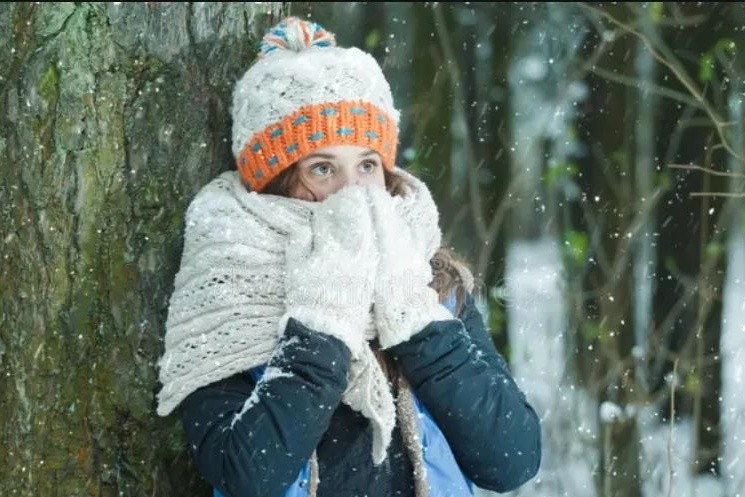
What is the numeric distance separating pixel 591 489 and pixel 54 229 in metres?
3.74

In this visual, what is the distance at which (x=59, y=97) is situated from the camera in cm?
270

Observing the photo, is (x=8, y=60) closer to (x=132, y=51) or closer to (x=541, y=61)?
(x=132, y=51)

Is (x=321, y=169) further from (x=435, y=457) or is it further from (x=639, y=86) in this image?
(x=639, y=86)

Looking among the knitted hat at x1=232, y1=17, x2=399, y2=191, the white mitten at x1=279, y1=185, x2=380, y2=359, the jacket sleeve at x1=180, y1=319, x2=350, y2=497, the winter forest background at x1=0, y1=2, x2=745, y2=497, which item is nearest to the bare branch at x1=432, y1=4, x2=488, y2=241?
the winter forest background at x1=0, y1=2, x2=745, y2=497

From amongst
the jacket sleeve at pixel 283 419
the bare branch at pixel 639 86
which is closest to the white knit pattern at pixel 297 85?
the jacket sleeve at pixel 283 419

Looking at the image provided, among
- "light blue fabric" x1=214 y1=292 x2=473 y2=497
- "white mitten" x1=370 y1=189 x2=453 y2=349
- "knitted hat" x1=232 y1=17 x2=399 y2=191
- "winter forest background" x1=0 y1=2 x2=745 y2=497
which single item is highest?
"knitted hat" x1=232 y1=17 x2=399 y2=191

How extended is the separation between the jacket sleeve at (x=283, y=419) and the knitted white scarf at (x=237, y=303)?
8cm

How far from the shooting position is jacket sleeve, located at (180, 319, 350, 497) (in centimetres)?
238

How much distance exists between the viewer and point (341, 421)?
8.48 feet

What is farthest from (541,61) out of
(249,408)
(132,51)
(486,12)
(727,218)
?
(249,408)

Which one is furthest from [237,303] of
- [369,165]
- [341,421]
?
[369,165]

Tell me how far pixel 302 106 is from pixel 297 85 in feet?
0.20

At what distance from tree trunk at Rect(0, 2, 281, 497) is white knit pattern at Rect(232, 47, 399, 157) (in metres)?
0.17

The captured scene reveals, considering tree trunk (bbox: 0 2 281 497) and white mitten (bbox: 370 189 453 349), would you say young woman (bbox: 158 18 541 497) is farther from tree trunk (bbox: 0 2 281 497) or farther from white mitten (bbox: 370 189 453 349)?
tree trunk (bbox: 0 2 281 497)
